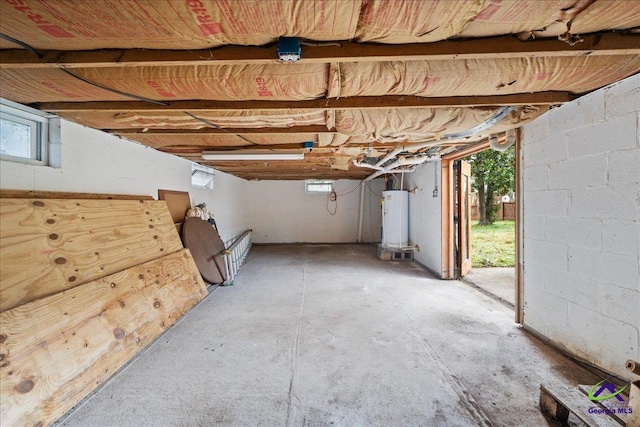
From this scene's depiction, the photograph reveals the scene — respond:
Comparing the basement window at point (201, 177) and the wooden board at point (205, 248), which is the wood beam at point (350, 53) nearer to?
the wooden board at point (205, 248)

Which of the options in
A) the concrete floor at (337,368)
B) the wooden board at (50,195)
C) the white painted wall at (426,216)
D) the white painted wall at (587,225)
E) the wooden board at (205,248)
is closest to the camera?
the concrete floor at (337,368)

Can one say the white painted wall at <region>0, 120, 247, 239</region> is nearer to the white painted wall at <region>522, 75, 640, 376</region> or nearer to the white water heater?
the white water heater

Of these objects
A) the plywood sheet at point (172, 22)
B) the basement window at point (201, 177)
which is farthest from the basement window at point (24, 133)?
the basement window at point (201, 177)

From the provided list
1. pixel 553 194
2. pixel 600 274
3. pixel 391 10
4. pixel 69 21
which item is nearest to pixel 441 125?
pixel 553 194

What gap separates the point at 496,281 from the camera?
12.8ft

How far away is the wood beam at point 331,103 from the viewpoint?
1.73m

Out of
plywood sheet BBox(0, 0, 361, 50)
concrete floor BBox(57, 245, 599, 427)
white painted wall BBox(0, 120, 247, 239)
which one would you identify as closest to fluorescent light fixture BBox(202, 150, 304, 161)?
white painted wall BBox(0, 120, 247, 239)

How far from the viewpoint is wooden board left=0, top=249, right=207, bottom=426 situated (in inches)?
53.3

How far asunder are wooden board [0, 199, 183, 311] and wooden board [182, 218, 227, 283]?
83cm

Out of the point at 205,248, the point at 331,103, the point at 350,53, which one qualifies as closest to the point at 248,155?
the point at 205,248

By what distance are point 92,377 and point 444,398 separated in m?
2.20

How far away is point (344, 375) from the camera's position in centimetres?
179

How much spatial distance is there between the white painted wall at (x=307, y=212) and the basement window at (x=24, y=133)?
5.56 meters

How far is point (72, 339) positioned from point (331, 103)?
2.24 m
